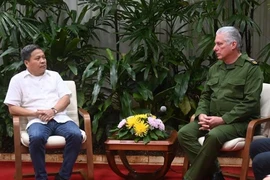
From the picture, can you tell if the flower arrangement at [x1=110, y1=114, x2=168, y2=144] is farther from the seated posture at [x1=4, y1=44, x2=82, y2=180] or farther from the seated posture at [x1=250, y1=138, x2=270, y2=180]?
the seated posture at [x1=250, y1=138, x2=270, y2=180]

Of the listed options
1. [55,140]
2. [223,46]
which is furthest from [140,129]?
[223,46]

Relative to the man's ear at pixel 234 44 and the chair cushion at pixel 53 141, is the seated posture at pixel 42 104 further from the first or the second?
the man's ear at pixel 234 44

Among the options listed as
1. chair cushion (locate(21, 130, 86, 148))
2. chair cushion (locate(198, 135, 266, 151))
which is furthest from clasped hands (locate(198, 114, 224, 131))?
chair cushion (locate(21, 130, 86, 148))

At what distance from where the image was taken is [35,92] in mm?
3801

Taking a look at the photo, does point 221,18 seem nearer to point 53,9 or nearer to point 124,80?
point 124,80

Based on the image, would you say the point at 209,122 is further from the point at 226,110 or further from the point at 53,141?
the point at 53,141

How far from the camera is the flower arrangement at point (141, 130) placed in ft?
11.8

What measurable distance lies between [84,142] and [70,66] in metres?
1.00

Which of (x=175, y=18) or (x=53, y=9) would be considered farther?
(x=53, y=9)

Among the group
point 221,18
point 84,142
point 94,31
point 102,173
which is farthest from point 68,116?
point 221,18

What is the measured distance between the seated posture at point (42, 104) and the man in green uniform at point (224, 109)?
890 mm

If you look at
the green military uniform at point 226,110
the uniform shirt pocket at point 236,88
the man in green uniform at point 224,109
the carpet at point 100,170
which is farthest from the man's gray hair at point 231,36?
the carpet at point 100,170

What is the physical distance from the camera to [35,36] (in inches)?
176

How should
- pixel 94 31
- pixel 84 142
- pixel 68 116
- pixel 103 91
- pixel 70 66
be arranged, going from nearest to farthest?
pixel 84 142
pixel 68 116
pixel 70 66
pixel 103 91
pixel 94 31
